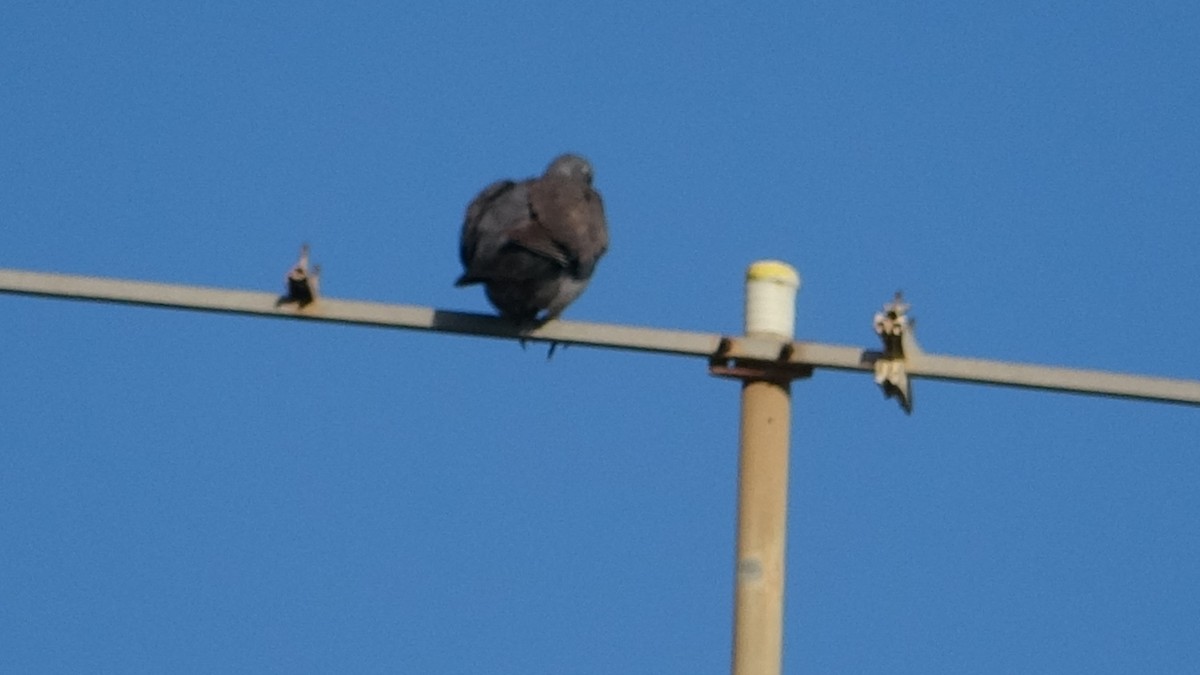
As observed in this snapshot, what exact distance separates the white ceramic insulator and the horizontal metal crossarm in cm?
18

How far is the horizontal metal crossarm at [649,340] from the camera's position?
6105mm

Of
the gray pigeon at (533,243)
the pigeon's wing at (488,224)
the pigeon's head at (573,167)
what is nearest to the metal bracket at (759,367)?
the gray pigeon at (533,243)

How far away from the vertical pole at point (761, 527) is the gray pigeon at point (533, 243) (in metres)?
2.97

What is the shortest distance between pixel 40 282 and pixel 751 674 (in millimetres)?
2682

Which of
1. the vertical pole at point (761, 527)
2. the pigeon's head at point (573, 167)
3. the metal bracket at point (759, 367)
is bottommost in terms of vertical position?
the vertical pole at point (761, 527)

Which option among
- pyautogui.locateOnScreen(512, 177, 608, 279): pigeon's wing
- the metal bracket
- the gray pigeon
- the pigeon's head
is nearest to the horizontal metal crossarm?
the metal bracket

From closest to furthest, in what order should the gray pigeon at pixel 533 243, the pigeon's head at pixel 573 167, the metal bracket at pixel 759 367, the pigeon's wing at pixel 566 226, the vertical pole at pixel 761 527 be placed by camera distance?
1. the vertical pole at pixel 761 527
2. the metal bracket at pixel 759 367
3. the gray pigeon at pixel 533 243
4. the pigeon's wing at pixel 566 226
5. the pigeon's head at pixel 573 167

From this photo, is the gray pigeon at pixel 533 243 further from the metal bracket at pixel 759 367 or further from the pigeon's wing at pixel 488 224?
the metal bracket at pixel 759 367

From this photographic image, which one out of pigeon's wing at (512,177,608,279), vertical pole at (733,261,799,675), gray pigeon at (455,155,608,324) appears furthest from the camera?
pigeon's wing at (512,177,608,279)

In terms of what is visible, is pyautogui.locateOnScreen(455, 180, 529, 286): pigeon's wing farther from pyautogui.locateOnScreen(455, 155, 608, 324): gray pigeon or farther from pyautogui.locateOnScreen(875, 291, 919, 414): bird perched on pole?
pyautogui.locateOnScreen(875, 291, 919, 414): bird perched on pole

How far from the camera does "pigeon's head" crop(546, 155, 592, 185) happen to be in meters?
12.1

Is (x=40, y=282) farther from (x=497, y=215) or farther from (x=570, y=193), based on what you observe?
(x=570, y=193)

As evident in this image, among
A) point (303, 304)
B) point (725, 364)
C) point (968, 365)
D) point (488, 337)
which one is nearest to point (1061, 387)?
point (968, 365)

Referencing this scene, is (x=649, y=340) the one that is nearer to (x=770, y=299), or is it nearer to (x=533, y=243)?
(x=770, y=299)
